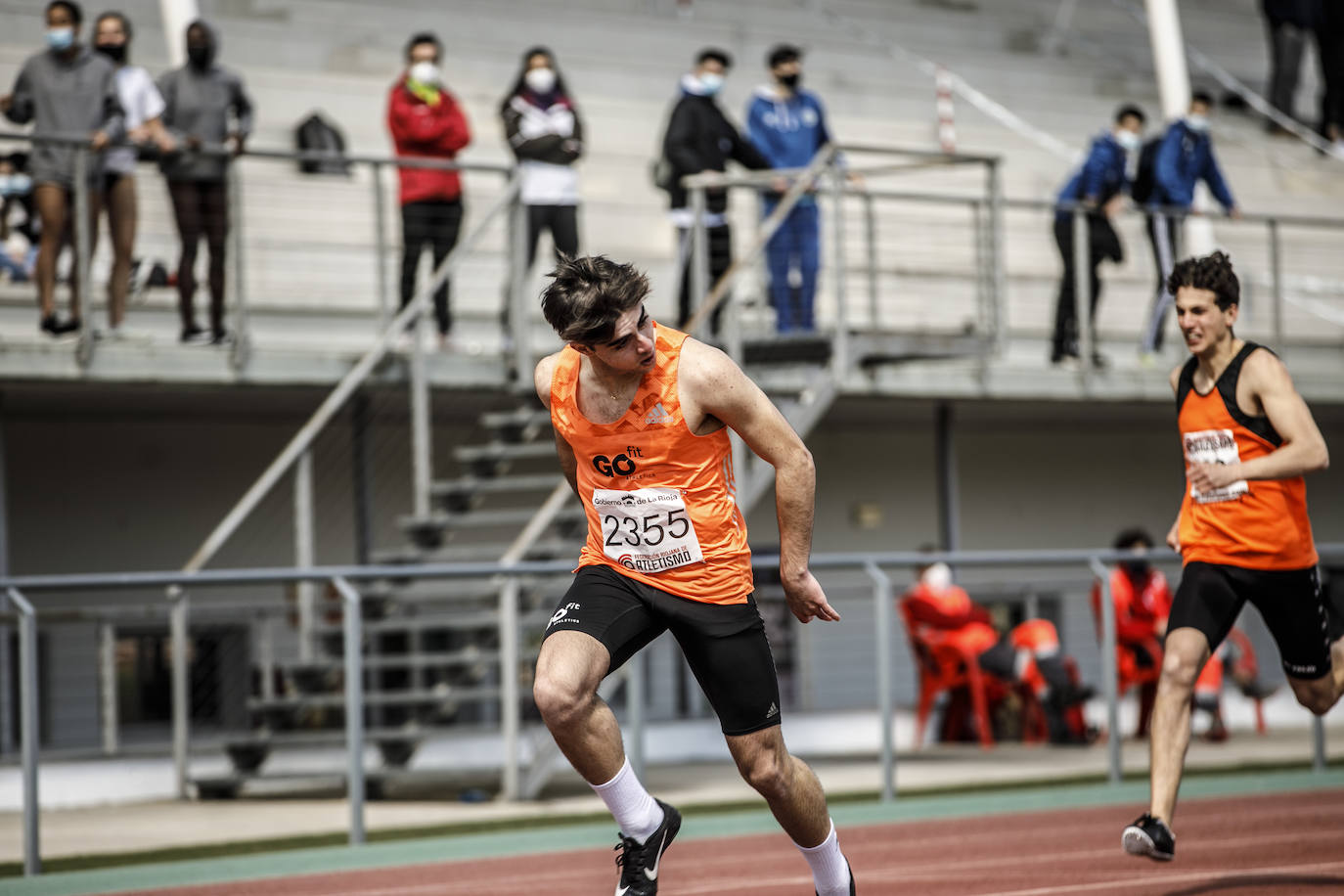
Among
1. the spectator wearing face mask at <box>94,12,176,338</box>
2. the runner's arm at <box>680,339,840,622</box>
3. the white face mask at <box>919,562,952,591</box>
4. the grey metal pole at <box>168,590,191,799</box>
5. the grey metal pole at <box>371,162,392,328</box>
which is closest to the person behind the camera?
the runner's arm at <box>680,339,840,622</box>

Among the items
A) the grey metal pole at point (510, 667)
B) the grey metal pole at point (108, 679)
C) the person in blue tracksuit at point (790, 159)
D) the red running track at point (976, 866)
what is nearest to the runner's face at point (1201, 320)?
the red running track at point (976, 866)

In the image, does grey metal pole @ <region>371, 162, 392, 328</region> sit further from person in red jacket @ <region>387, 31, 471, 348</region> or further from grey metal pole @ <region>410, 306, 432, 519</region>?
grey metal pole @ <region>410, 306, 432, 519</region>

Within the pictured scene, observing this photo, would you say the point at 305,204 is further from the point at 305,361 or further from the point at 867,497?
the point at 867,497

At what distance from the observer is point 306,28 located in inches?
730

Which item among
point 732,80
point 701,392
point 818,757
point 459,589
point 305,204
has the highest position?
point 732,80

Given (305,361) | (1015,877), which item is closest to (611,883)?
(1015,877)

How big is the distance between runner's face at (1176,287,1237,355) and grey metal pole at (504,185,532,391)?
647cm

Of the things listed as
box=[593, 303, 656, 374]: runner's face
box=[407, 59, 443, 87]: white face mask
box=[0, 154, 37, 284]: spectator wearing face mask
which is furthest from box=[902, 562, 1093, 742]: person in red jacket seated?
box=[593, 303, 656, 374]: runner's face

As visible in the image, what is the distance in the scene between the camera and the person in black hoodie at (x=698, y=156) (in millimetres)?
12578

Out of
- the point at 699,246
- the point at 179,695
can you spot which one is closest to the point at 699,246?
the point at 699,246

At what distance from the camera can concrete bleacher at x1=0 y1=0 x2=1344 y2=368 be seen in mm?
15266

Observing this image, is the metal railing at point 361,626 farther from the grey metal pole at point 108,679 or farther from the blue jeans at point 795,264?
the blue jeans at point 795,264

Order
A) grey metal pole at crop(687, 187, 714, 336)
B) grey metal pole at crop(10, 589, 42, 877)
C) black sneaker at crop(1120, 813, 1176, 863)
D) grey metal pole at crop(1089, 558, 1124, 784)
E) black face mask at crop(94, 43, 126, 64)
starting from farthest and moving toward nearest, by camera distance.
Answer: grey metal pole at crop(687, 187, 714, 336)
black face mask at crop(94, 43, 126, 64)
grey metal pole at crop(1089, 558, 1124, 784)
grey metal pole at crop(10, 589, 42, 877)
black sneaker at crop(1120, 813, 1176, 863)

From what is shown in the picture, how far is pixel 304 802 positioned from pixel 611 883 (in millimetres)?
4423
